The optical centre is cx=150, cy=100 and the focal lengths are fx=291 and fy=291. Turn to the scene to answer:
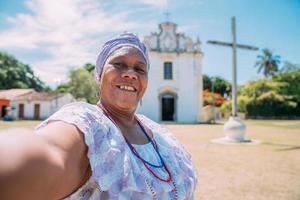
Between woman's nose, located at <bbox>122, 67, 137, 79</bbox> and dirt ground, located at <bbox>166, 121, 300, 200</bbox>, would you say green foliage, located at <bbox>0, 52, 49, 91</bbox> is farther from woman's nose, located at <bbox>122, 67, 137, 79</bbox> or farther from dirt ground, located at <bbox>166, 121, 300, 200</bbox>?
woman's nose, located at <bbox>122, 67, 137, 79</bbox>

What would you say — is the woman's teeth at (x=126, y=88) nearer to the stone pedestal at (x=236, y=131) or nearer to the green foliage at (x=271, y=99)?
the stone pedestal at (x=236, y=131)

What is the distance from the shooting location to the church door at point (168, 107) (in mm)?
26281

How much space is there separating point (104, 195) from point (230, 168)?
5650 millimetres

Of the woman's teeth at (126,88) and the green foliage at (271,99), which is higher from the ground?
the green foliage at (271,99)

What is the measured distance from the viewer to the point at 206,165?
6559 mm

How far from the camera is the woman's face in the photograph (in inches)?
56.9

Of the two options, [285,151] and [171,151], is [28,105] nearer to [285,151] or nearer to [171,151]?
[285,151]

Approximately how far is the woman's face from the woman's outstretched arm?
542mm

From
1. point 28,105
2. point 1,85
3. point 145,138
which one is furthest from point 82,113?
point 1,85

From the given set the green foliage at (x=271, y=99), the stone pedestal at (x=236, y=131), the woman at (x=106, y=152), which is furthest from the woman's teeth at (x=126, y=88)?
the green foliage at (x=271, y=99)

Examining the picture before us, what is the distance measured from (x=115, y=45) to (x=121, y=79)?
0.18 meters

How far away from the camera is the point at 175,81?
26.2 metres

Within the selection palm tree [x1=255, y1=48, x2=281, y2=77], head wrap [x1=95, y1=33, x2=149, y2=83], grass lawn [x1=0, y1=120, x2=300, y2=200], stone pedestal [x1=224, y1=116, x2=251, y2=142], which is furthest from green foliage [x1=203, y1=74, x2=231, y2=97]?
head wrap [x1=95, y1=33, x2=149, y2=83]

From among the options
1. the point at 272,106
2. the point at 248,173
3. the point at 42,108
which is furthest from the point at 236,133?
the point at 42,108
